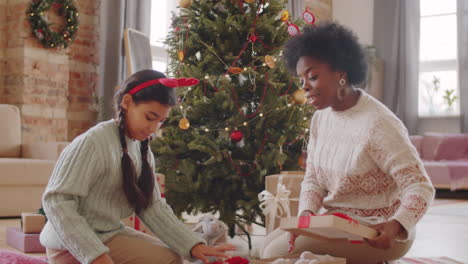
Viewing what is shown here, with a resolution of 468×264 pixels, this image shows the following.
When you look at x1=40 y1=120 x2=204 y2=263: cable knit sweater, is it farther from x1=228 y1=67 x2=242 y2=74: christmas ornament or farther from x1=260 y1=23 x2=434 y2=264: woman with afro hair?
x1=228 y1=67 x2=242 y2=74: christmas ornament

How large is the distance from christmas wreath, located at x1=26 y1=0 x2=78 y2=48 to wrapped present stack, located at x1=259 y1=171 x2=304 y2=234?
298 centimetres

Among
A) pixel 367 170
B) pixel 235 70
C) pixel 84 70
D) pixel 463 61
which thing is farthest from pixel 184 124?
pixel 463 61

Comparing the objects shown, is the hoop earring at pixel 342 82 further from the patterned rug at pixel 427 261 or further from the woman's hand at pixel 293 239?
the patterned rug at pixel 427 261

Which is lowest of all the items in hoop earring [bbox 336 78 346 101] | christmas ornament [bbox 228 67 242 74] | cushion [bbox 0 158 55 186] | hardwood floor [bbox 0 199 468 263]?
hardwood floor [bbox 0 199 468 263]

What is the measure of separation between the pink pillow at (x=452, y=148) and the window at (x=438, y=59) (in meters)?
0.58

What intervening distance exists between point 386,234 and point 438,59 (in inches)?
262

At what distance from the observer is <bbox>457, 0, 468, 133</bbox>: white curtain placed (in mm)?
7109

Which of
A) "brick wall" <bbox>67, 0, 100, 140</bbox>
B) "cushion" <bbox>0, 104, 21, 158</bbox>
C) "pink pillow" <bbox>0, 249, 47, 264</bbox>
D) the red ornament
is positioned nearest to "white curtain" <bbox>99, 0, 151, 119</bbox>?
"brick wall" <bbox>67, 0, 100, 140</bbox>

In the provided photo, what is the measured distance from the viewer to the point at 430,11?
7578 millimetres

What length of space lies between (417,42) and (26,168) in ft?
18.6

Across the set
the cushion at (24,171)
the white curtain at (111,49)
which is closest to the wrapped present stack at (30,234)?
the cushion at (24,171)

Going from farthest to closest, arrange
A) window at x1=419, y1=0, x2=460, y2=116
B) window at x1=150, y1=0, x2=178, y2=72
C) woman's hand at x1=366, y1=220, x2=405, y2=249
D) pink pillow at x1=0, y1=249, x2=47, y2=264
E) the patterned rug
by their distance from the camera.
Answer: window at x1=419, y1=0, x2=460, y2=116 → window at x1=150, y1=0, x2=178, y2=72 → the patterned rug → pink pillow at x1=0, y1=249, x2=47, y2=264 → woman's hand at x1=366, y1=220, x2=405, y2=249

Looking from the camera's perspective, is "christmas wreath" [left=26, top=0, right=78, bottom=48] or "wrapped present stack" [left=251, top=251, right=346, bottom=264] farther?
"christmas wreath" [left=26, top=0, right=78, bottom=48]

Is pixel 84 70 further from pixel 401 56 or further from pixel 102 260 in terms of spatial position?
pixel 401 56
